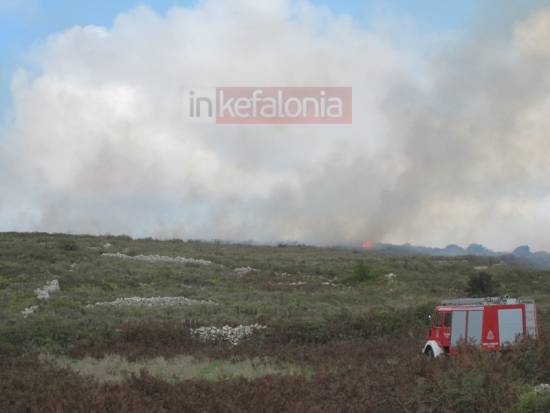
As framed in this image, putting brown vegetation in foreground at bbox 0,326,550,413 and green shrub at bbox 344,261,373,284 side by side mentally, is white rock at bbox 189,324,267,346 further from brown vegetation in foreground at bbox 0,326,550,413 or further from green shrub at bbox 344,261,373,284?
green shrub at bbox 344,261,373,284

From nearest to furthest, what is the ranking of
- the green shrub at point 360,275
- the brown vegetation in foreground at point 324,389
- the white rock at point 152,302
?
the brown vegetation in foreground at point 324,389
the white rock at point 152,302
the green shrub at point 360,275

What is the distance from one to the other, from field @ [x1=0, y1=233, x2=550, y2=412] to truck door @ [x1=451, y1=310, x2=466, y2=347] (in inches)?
49.3

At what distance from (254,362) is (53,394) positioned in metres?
8.01

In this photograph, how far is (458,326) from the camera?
1948 cm

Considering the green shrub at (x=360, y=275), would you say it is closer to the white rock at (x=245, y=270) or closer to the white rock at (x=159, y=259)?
the white rock at (x=245, y=270)

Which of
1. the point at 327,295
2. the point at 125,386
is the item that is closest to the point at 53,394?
the point at 125,386

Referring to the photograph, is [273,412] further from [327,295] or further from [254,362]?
[327,295]

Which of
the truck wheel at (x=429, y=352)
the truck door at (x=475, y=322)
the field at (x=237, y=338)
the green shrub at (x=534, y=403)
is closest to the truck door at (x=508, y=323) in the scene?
the truck door at (x=475, y=322)

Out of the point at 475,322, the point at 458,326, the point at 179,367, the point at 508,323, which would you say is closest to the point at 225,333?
the point at 179,367

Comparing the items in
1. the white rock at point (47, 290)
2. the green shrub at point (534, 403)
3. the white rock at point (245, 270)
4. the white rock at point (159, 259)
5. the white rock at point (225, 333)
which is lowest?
the white rock at point (225, 333)

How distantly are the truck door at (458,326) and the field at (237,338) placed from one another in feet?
4.11

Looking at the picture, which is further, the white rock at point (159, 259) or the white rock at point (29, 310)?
the white rock at point (159, 259)

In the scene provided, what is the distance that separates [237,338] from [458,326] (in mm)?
9087

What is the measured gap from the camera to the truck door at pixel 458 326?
19.4m
